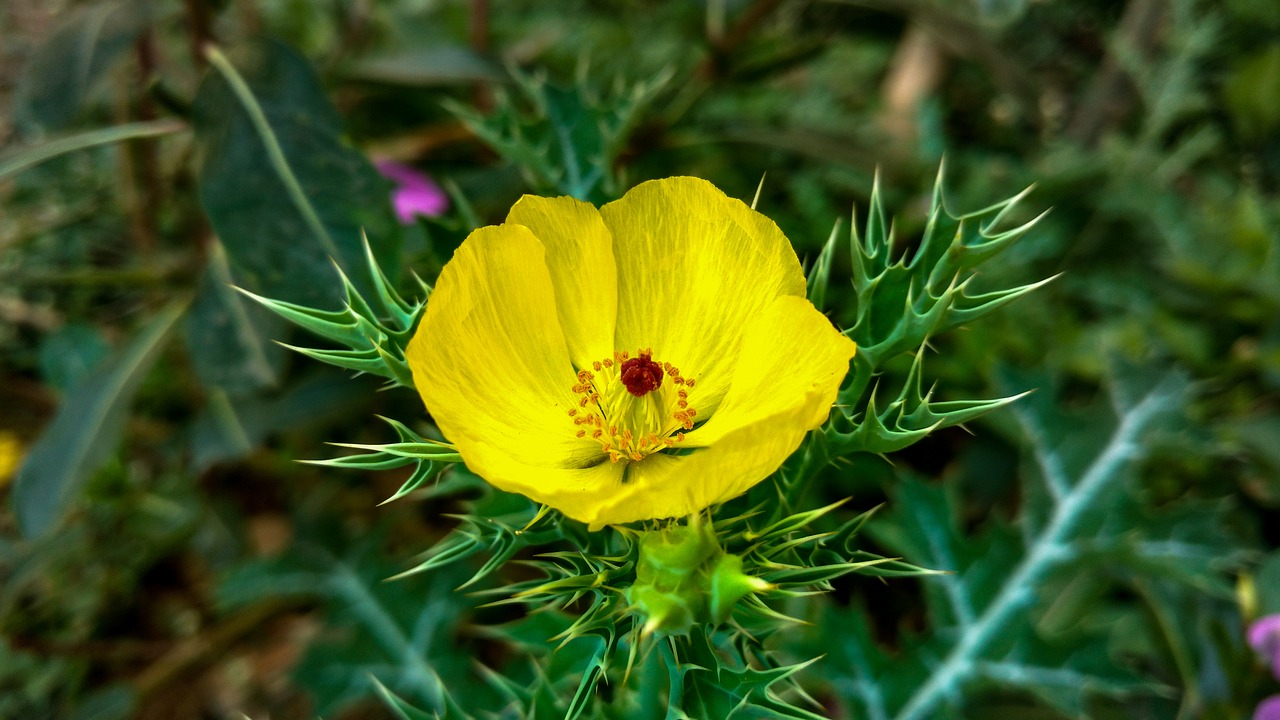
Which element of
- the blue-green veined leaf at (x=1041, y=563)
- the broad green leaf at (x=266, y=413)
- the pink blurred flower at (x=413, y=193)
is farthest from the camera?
the pink blurred flower at (x=413, y=193)

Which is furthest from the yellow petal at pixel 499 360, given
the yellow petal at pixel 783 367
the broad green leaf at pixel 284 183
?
the broad green leaf at pixel 284 183

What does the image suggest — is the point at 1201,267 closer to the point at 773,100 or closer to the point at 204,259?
the point at 773,100

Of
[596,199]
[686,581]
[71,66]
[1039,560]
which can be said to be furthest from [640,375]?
[71,66]

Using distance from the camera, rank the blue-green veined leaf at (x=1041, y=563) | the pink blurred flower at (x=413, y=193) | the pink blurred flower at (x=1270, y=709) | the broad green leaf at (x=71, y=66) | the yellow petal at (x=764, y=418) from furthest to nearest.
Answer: the pink blurred flower at (x=413, y=193), the broad green leaf at (x=71, y=66), the blue-green veined leaf at (x=1041, y=563), the pink blurred flower at (x=1270, y=709), the yellow petal at (x=764, y=418)

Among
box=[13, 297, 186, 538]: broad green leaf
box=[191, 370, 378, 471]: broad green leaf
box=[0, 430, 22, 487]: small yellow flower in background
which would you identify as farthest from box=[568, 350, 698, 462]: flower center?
box=[0, 430, 22, 487]: small yellow flower in background

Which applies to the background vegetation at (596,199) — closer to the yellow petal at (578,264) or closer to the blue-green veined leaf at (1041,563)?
the blue-green veined leaf at (1041,563)
